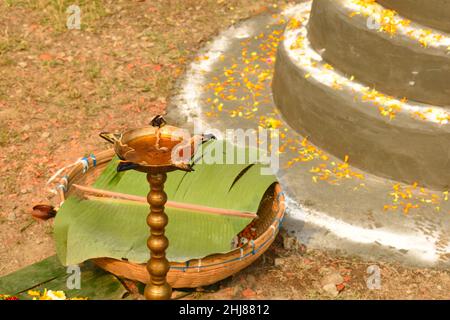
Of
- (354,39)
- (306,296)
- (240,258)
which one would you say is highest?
(354,39)

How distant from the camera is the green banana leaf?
16.2 ft

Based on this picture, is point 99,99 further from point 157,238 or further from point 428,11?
point 157,238

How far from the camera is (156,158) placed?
11.7 ft

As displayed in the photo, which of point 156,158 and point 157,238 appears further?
point 157,238

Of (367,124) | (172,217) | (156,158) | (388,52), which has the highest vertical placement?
(156,158)

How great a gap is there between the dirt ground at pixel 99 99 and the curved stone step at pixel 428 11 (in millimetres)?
2562

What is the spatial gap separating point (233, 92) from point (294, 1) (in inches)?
133

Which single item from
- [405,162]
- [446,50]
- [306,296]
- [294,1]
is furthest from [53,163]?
[294,1]

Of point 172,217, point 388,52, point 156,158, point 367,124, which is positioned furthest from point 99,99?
point 156,158

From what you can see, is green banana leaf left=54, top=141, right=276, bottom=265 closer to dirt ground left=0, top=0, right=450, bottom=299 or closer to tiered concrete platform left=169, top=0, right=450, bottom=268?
dirt ground left=0, top=0, right=450, bottom=299

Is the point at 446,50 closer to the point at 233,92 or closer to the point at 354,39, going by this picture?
the point at 354,39

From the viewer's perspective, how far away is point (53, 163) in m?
6.85

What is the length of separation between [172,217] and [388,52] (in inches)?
115

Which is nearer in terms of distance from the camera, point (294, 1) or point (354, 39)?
point (354, 39)
